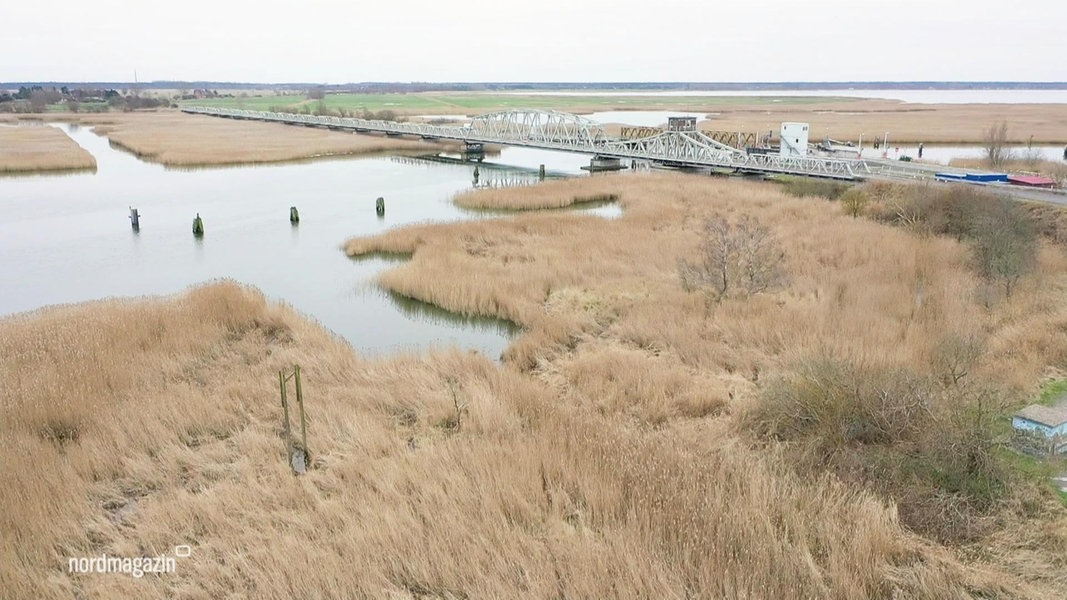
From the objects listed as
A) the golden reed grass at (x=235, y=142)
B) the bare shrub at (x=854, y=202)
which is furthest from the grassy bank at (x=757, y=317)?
the golden reed grass at (x=235, y=142)

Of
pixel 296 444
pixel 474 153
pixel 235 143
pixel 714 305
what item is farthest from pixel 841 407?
pixel 235 143

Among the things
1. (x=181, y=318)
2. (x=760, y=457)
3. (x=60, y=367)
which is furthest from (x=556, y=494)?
(x=181, y=318)

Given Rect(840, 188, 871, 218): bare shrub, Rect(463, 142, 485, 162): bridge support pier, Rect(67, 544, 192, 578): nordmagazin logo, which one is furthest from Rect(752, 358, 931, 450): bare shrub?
Rect(463, 142, 485, 162): bridge support pier

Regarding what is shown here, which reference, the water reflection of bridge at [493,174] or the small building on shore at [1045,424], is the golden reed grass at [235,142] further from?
the small building on shore at [1045,424]

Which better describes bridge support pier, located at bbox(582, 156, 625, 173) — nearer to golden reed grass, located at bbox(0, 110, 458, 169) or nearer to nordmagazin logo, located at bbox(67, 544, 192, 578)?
golden reed grass, located at bbox(0, 110, 458, 169)

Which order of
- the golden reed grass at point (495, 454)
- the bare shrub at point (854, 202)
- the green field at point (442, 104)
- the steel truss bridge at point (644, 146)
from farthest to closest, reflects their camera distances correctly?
the green field at point (442, 104) < the steel truss bridge at point (644, 146) < the bare shrub at point (854, 202) < the golden reed grass at point (495, 454)

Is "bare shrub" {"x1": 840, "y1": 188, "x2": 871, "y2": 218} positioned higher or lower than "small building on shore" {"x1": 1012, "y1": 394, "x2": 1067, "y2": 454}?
higher
